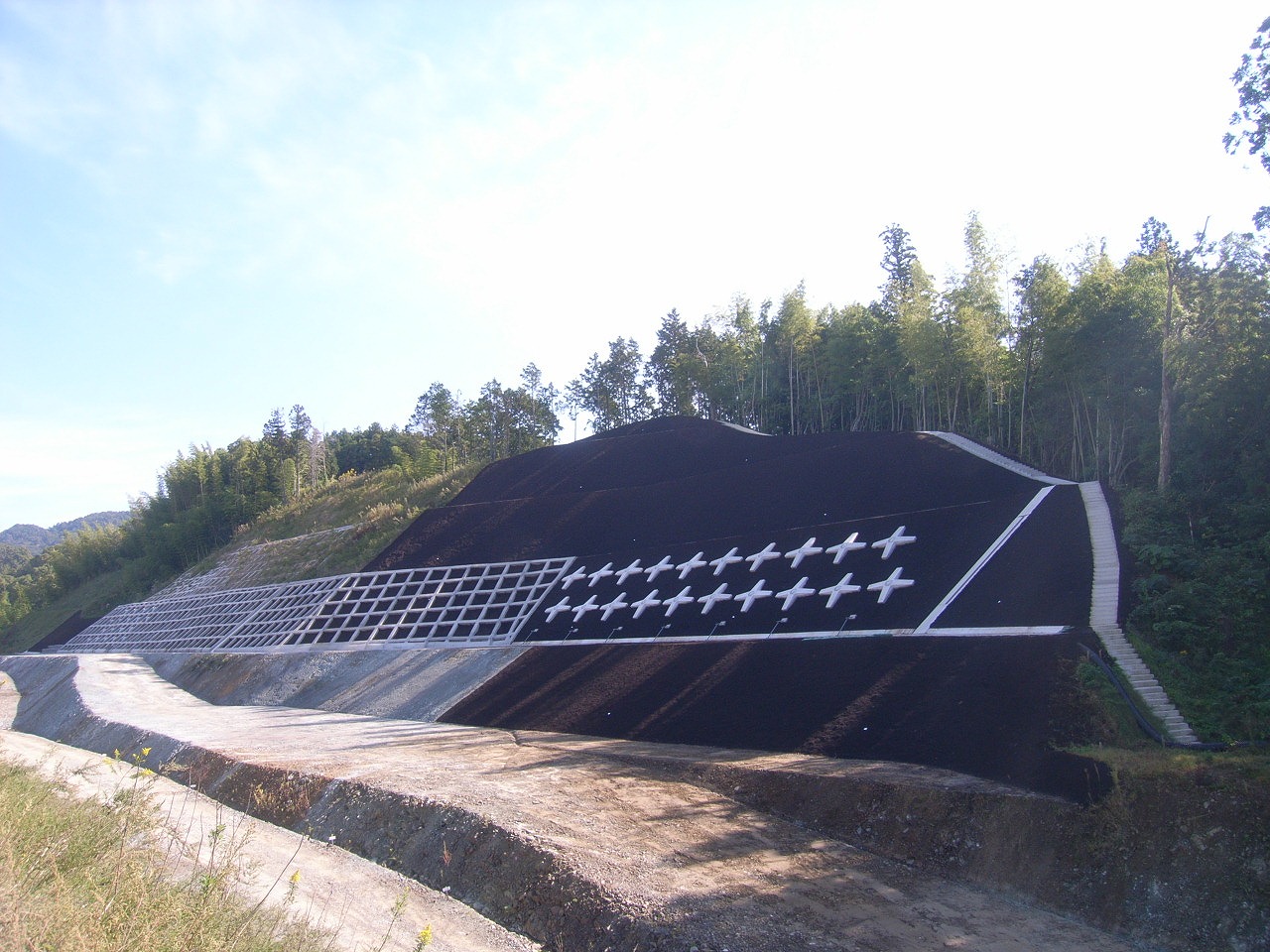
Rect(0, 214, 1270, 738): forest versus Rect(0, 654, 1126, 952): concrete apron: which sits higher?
Rect(0, 214, 1270, 738): forest

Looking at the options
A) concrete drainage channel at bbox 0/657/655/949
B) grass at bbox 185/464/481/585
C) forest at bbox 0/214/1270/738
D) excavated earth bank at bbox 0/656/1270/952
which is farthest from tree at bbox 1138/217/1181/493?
grass at bbox 185/464/481/585

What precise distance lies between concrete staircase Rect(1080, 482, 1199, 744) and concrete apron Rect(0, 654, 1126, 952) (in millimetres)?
3844

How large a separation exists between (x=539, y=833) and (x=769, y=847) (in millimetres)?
2449

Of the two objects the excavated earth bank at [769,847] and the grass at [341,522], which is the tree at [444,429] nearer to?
the grass at [341,522]

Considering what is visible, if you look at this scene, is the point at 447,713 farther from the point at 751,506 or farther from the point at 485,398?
the point at 485,398

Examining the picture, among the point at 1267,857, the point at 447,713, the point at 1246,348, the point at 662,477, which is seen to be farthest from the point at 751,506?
the point at 1267,857

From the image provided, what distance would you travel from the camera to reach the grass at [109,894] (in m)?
4.45

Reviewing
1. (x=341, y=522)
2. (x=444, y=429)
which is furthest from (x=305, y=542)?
(x=444, y=429)

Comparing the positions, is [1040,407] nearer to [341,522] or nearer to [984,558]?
[984,558]

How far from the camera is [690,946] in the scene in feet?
21.7

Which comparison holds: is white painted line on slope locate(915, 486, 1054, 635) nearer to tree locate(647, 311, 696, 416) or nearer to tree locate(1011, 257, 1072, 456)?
tree locate(1011, 257, 1072, 456)

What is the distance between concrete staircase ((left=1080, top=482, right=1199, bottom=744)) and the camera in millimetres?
10281

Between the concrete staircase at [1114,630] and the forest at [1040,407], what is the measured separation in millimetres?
224

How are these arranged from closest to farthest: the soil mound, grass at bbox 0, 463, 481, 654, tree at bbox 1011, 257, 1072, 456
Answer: the soil mound → tree at bbox 1011, 257, 1072, 456 → grass at bbox 0, 463, 481, 654
